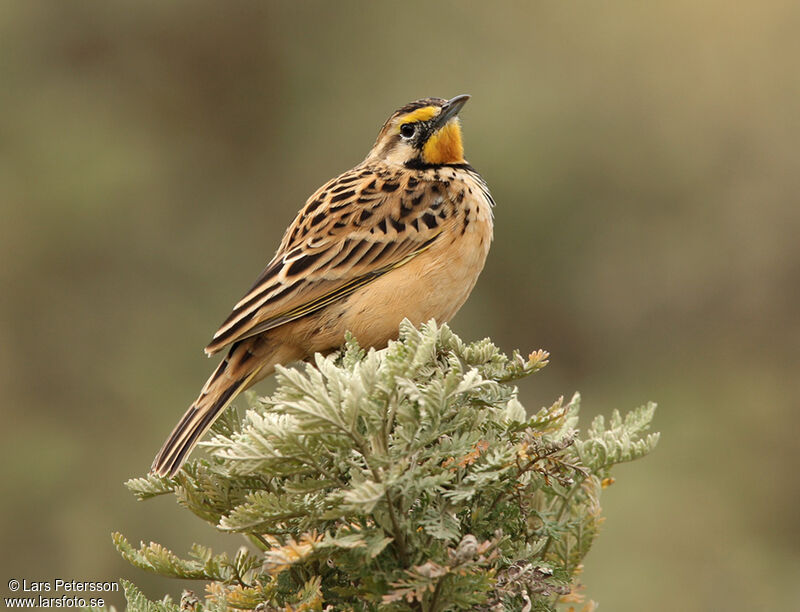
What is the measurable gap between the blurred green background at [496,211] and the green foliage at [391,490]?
6.11m

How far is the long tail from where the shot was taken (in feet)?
12.0

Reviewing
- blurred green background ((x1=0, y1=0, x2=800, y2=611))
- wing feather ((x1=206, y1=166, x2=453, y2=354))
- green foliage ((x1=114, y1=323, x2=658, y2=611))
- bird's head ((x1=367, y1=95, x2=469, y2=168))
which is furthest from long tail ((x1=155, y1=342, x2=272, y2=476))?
blurred green background ((x1=0, y1=0, x2=800, y2=611))

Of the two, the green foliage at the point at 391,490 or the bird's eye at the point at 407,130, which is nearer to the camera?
the green foliage at the point at 391,490

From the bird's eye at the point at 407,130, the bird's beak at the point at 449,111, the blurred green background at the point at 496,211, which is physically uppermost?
the blurred green background at the point at 496,211

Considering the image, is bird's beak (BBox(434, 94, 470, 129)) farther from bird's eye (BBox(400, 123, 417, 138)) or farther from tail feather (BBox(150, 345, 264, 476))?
tail feather (BBox(150, 345, 264, 476))

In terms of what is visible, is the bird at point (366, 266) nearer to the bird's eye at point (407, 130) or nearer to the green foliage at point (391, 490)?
the bird's eye at point (407, 130)

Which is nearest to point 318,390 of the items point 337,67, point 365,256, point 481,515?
point 481,515

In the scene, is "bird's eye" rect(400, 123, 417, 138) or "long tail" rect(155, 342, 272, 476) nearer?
"long tail" rect(155, 342, 272, 476)

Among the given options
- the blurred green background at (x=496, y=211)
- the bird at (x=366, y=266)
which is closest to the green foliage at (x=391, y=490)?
the bird at (x=366, y=266)

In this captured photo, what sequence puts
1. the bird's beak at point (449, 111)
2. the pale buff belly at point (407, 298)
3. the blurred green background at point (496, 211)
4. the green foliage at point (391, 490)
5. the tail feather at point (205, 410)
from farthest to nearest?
the blurred green background at point (496, 211)
the bird's beak at point (449, 111)
the pale buff belly at point (407, 298)
the tail feather at point (205, 410)
the green foliage at point (391, 490)

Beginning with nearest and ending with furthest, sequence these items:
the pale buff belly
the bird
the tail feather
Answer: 1. the tail feather
2. the bird
3. the pale buff belly

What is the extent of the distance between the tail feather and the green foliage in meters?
0.41

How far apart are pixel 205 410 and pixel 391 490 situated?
1.79 meters

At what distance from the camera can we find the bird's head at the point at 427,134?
5828 millimetres
